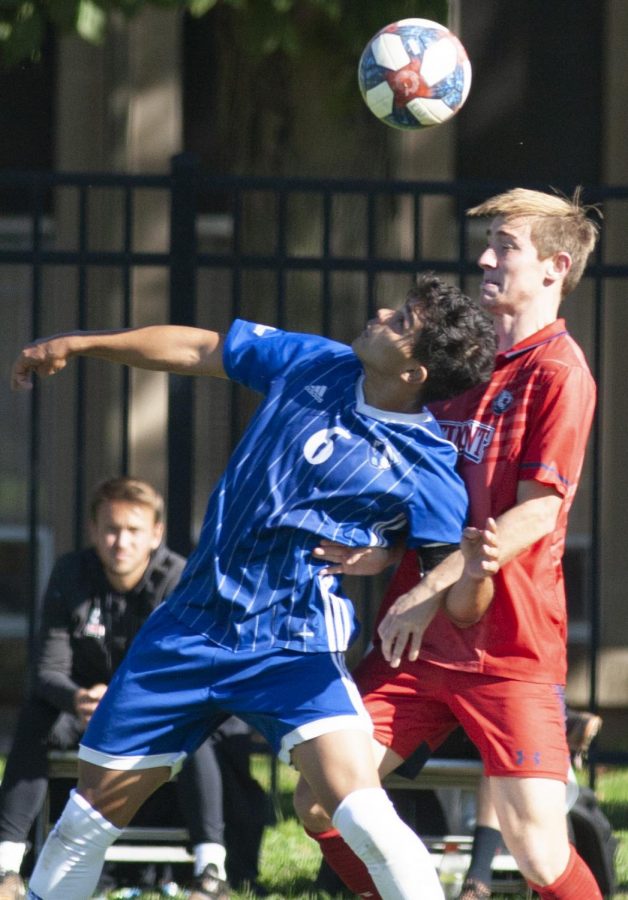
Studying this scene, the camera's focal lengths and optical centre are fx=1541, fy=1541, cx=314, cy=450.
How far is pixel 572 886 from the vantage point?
3906mm

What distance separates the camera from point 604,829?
187 inches

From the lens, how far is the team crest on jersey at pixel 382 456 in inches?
149

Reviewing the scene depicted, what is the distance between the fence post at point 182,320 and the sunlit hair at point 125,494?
1.57 feet

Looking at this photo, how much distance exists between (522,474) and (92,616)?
66.8 inches

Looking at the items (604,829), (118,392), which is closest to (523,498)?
(604,829)

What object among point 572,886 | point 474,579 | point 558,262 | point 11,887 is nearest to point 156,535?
point 11,887

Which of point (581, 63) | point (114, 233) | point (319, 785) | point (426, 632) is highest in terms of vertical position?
point (581, 63)

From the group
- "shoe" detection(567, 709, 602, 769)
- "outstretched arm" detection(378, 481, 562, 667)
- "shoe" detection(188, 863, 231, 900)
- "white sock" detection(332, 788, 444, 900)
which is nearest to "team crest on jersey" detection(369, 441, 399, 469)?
"outstretched arm" detection(378, 481, 562, 667)

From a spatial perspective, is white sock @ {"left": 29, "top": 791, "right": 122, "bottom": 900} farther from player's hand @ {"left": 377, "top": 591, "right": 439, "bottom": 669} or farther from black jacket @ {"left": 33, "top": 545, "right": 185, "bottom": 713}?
black jacket @ {"left": 33, "top": 545, "right": 185, "bottom": 713}

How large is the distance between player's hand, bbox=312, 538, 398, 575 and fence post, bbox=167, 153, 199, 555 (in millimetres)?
1738

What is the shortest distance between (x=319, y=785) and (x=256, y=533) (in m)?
0.62

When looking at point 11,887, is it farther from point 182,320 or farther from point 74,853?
point 182,320

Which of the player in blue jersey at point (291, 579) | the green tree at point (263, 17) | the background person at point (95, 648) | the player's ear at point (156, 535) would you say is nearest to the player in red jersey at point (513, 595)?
the player in blue jersey at point (291, 579)

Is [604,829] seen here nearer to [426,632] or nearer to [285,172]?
[426,632]
